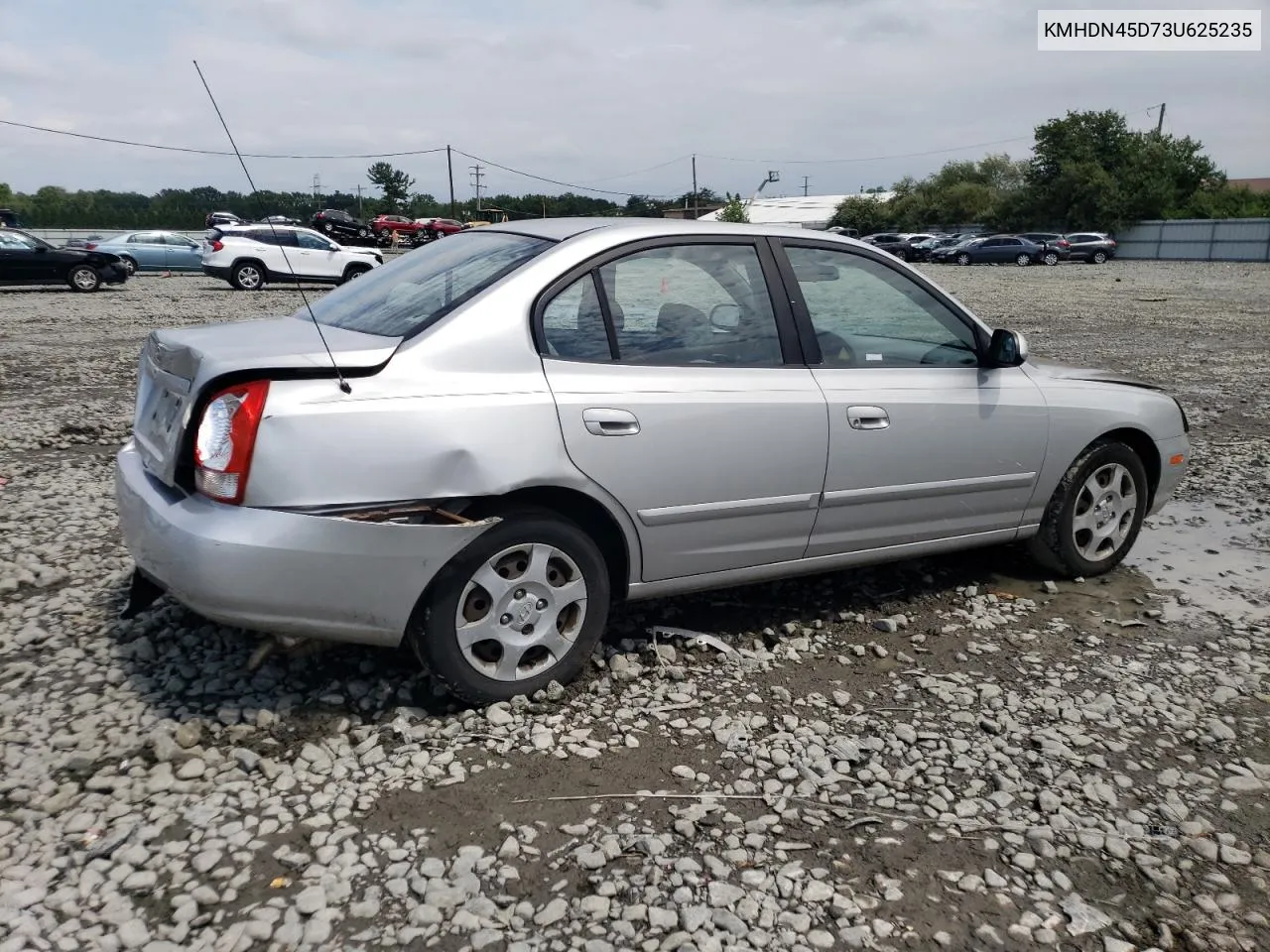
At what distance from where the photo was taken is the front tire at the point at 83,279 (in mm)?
22031

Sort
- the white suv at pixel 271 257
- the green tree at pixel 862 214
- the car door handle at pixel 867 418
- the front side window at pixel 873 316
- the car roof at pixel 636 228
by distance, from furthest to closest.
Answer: the green tree at pixel 862 214 < the white suv at pixel 271 257 < the front side window at pixel 873 316 < the car door handle at pixel 867 418 < the car roof at pixel 636 228

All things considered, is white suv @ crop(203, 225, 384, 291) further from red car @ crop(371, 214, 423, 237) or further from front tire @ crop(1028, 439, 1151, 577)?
red car @ crop(371, 214, 423, 237)

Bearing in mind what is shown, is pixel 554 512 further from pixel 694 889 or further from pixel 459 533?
pixel 694 889

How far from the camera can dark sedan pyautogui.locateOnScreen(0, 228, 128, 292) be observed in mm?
20969

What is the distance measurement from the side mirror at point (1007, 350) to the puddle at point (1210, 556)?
1443 millimetres

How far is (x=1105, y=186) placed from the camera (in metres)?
54.4

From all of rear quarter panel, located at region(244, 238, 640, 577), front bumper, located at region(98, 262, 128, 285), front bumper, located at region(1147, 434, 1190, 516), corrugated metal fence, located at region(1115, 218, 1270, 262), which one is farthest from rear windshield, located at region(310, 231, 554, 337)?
corrugated metal fence, located at region(1115, 218, 1270, 262)

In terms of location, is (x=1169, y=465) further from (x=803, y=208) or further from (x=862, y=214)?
(x=803, y=208)

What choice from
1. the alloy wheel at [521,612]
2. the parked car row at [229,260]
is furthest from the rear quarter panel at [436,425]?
the parked car row at [229,260]

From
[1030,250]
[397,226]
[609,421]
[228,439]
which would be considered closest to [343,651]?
[228,439]

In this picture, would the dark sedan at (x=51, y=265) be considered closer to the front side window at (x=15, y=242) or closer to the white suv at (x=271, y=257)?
the front side window at (x=15, y=242)

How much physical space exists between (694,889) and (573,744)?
81 cm

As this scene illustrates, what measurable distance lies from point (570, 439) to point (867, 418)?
50.7 inches

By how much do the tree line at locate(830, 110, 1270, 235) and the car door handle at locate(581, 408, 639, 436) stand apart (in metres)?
58.2
